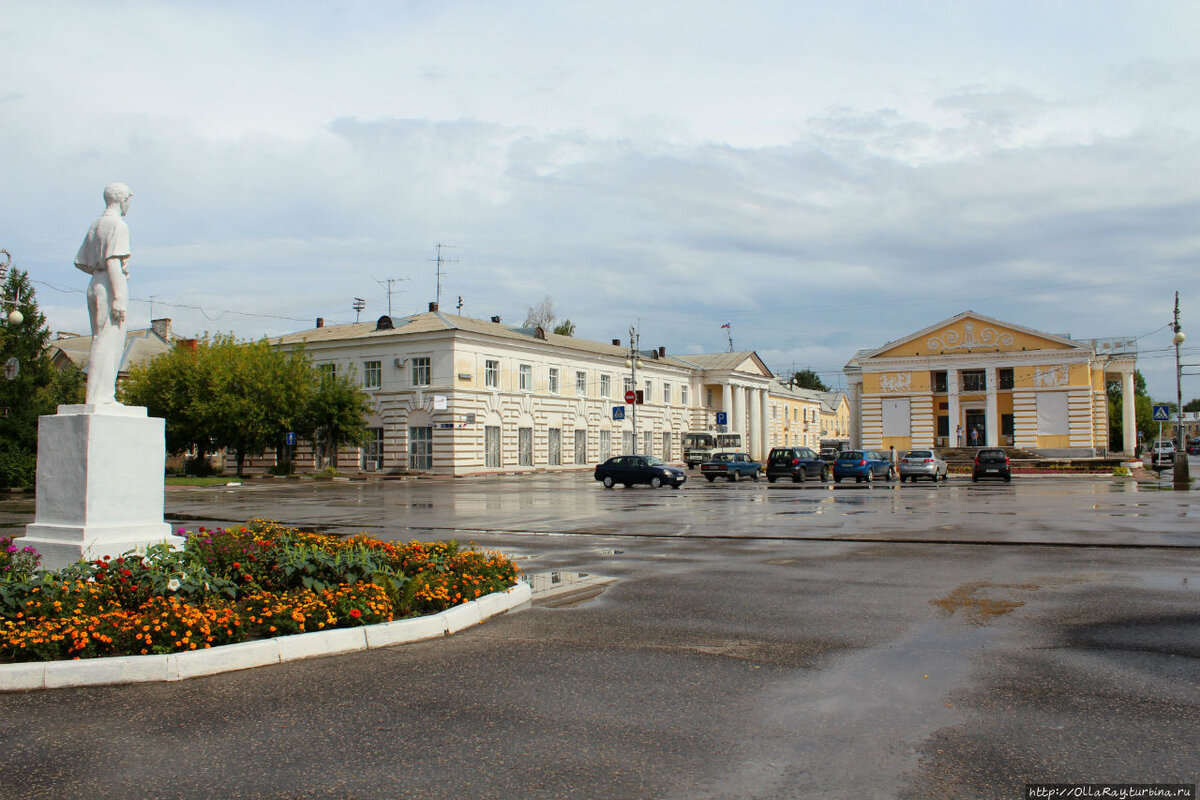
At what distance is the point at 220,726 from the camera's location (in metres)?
5.54

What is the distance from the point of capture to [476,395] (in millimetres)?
58156

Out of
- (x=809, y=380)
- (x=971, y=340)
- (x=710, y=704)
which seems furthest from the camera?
(x=809, y=380)

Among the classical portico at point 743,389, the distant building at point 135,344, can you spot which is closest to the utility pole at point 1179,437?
the classical portico at point 743,389

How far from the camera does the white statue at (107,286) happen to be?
10.0 m

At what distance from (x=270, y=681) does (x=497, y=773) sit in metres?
2.64

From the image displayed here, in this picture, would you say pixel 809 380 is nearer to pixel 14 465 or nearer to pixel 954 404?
pixel 954 404

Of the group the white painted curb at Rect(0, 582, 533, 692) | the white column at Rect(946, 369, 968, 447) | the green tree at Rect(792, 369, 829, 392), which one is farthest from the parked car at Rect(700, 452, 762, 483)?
the green tree at Rect(792, 369, 829, 392)

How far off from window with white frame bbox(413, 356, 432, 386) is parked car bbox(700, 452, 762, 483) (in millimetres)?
19902

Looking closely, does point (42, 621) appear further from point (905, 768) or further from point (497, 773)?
point (905, 768)

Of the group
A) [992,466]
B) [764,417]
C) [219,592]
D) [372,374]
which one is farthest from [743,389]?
[219,592]

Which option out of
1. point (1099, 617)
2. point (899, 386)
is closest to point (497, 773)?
point (1099, 617)

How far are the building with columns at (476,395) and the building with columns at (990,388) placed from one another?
63.1 ft

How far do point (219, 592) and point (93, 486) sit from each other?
236 cm

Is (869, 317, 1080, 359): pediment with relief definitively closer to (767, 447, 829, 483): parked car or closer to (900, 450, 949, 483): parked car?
(900, 450, 949, 483): parked car
